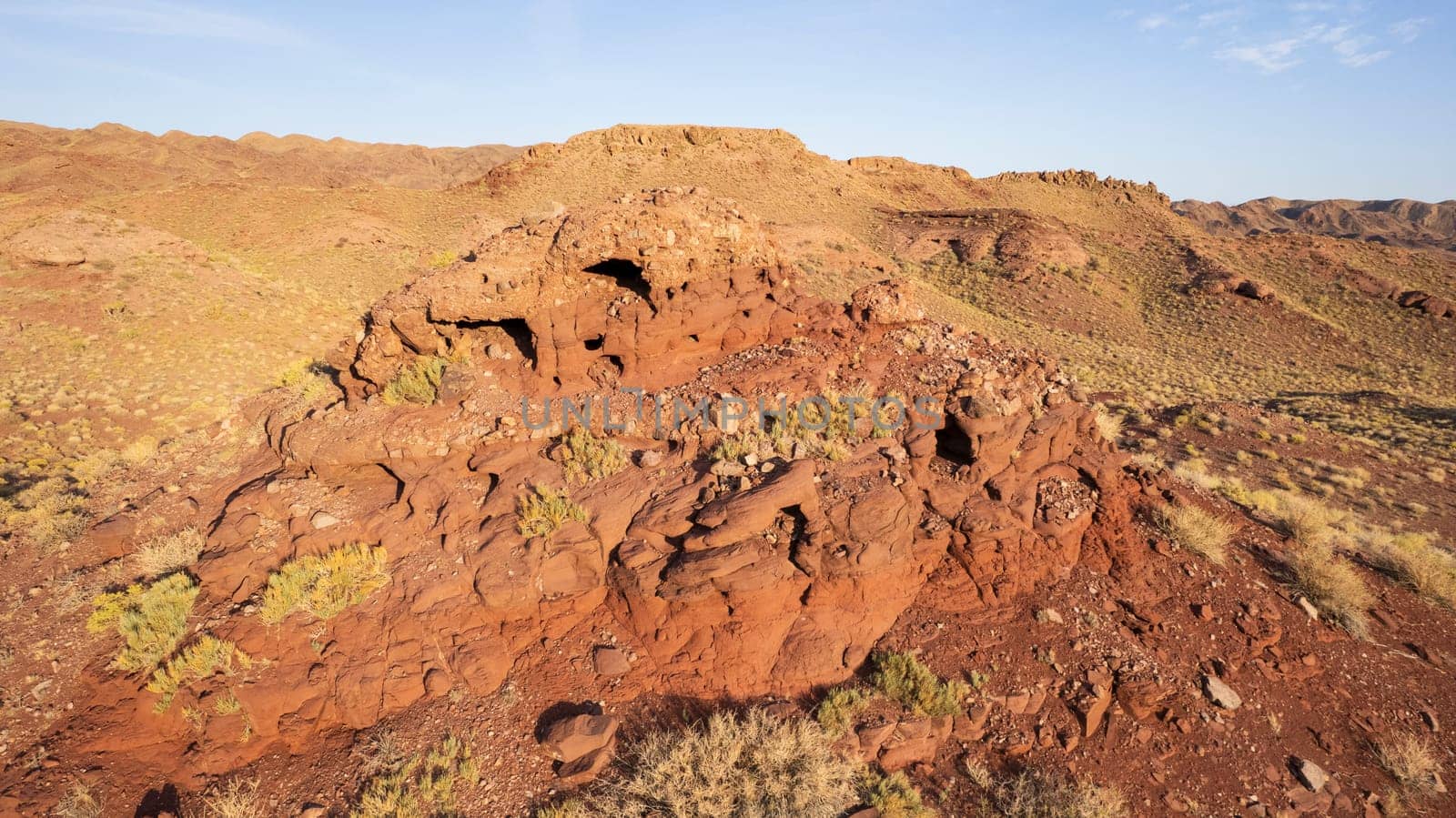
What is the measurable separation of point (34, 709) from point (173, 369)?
47.2 feet

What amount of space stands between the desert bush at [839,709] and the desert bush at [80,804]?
623cm

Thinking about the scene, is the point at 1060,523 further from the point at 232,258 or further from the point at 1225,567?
the point at 232,258

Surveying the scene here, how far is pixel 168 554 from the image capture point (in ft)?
23.1

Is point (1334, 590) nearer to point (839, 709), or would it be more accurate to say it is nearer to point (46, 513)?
point (839, 709)

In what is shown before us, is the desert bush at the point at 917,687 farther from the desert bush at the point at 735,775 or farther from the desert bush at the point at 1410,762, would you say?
the desert bush at the point at 1410,762

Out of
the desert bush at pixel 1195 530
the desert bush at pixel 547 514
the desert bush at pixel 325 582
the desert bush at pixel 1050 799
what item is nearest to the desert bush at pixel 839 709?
the desert bush at pixel 1050 799

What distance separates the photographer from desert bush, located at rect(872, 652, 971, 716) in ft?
18.5

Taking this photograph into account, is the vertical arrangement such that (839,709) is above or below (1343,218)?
below

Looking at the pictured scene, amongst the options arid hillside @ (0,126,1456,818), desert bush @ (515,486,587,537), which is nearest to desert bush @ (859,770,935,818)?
arid hillside @ (0,126,1456,818)

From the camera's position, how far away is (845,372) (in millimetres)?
7977

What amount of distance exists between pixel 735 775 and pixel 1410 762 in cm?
658

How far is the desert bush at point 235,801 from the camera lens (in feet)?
15.6

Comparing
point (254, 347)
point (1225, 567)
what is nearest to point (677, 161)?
point (254, 347)

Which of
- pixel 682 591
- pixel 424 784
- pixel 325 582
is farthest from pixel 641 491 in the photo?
pixel 325 582
